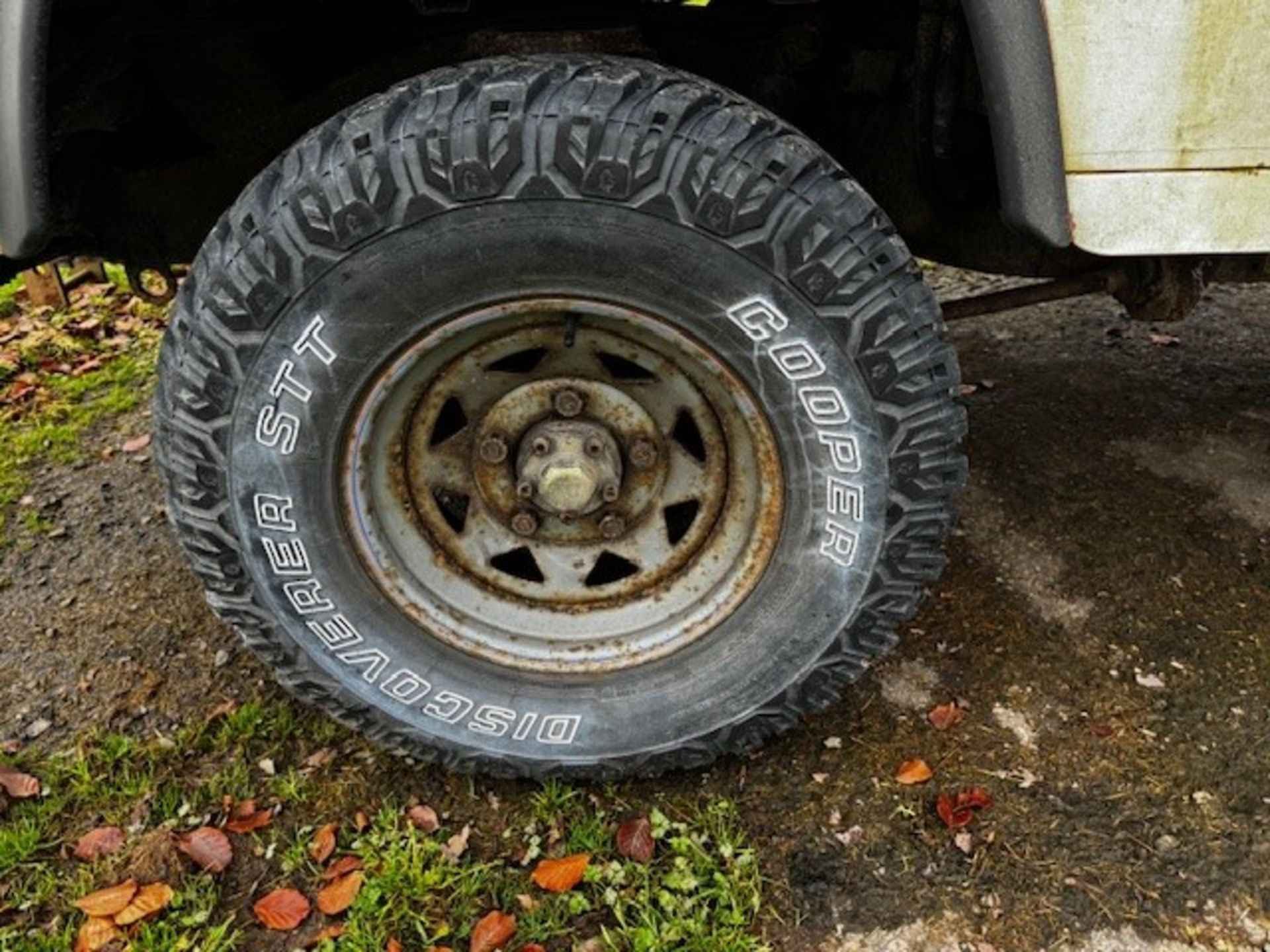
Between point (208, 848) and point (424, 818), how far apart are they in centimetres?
44

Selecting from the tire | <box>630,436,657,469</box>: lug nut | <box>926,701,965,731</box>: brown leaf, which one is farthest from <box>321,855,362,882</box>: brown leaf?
<box>926,701,965,731</box>: brown leaf

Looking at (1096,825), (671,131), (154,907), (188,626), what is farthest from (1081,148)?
(188,626)

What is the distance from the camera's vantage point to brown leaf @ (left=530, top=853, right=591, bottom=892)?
2.28 metres

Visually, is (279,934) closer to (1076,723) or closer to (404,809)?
(404,809)

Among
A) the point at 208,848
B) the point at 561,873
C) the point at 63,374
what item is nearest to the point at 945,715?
the point at 561,873

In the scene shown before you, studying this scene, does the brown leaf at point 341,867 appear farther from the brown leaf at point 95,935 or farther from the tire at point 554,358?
the brown leaf at point 95,935

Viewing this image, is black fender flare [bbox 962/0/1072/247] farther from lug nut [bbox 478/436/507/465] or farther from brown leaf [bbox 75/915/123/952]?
brown leaf [bbox 75/915/123/952]

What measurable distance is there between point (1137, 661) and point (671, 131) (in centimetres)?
179

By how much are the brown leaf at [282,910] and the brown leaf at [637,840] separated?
0.64 m

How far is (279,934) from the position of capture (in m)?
2.22

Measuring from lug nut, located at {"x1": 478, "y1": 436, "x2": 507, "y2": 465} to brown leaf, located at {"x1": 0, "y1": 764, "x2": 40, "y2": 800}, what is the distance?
50.3 inches

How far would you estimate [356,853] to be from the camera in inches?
93.4

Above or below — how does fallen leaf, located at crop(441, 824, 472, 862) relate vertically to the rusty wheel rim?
below

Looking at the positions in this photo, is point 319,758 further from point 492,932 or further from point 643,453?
point 643,453
